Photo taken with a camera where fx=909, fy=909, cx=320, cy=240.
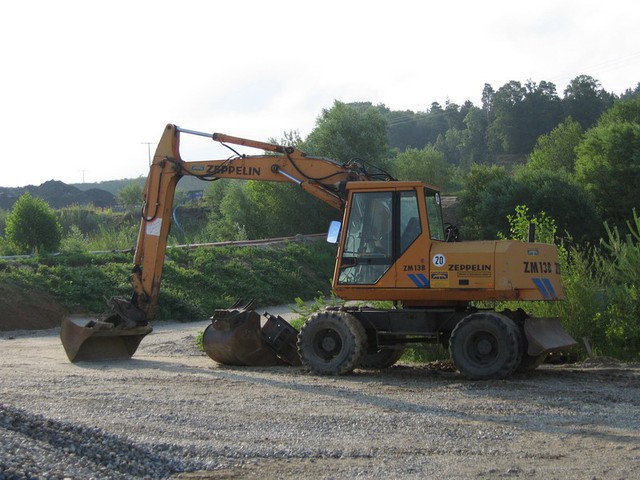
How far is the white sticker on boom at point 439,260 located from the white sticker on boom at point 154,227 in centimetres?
499

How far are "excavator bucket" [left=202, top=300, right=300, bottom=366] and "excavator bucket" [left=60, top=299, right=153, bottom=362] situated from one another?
152cm

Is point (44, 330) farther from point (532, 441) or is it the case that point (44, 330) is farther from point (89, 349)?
point (532, 441)

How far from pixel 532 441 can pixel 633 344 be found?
7597 mm

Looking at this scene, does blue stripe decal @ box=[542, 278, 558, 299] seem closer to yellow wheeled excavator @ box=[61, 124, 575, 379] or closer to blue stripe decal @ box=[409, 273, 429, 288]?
yellow wheeled excavator @ box=[61, 124, 575, 379]

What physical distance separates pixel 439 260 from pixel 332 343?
2003 millimetres

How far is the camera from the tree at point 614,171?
44312mm

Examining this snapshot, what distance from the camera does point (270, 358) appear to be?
47.8ft

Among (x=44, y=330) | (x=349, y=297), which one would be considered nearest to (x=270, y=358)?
(x=349, y=297)

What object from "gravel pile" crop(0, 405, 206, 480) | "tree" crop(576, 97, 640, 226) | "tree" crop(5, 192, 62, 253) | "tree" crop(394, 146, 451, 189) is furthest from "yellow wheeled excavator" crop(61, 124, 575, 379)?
"tree" crop(394, 146, 451, 189)

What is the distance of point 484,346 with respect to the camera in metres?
12.5

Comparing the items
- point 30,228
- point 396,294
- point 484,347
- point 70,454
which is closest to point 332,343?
point 396,294

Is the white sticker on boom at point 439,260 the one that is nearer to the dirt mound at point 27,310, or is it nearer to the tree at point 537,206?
the dirt mound at point 27,310

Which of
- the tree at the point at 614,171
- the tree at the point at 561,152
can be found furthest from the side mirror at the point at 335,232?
the tree at the point at 561,152

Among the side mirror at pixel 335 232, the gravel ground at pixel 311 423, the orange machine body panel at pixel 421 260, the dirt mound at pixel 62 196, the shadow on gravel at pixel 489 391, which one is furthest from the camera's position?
Answer: the dirt mound at pixel 62 196
